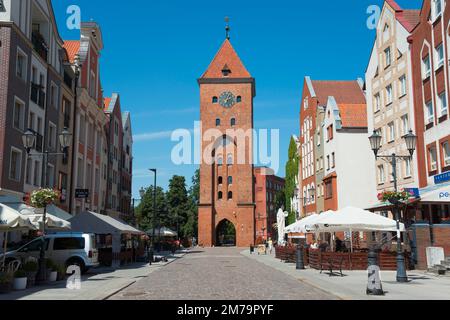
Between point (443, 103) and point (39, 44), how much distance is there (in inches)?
876

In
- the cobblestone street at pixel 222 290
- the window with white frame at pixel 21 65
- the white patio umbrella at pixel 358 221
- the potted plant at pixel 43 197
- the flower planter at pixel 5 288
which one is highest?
the window with white frame at pixel 21 65

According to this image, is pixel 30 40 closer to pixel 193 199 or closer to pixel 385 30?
pixel 385 30

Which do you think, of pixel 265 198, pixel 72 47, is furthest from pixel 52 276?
pixel 265 198

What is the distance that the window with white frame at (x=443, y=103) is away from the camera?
25.6m

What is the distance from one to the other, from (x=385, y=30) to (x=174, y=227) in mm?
64520

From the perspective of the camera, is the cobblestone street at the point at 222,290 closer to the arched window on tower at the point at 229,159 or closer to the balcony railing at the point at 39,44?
the balcony railing at the point at 39,44

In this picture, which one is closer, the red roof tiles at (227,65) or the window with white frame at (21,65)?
the window with white frame at (21,65)

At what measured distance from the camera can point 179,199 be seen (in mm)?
94312

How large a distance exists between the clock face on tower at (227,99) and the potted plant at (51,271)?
6313 cm

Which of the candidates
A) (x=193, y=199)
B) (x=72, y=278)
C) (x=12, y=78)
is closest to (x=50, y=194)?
(x=72, y=278)

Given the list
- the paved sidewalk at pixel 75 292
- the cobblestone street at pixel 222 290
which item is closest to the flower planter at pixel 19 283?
the paved sidewalk at pixel 75 292

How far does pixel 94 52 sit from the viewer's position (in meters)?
43.2

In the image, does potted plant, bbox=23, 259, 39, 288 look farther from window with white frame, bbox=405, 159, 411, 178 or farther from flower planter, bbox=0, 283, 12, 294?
window with white frame, bbox=405, 159, 411, 178

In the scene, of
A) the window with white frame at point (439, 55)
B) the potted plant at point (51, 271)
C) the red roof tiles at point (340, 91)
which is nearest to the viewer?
the potted plant at point (51, 271)
